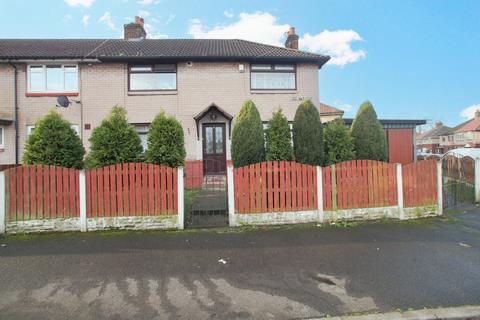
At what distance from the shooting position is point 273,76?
12.1 meters

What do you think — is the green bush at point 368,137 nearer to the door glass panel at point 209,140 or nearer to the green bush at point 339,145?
the green bush at point 339,145

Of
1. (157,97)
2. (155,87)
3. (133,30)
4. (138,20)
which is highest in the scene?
(138,20)

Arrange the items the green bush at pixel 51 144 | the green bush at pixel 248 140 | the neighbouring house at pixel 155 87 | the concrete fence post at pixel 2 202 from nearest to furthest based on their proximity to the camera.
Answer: the concrete fence post at pixel 2 202 < the green bush at pixel 51 144 < the green bush at pixel 248 140 < the neighbouring house at pixel 155 87

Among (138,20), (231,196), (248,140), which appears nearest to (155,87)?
(138,20)

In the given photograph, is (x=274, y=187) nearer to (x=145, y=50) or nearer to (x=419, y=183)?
(x=419, y=183)

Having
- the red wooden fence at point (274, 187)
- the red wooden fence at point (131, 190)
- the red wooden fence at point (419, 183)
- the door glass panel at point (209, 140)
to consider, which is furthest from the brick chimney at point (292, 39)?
the red wooden fence at point (131, 190)

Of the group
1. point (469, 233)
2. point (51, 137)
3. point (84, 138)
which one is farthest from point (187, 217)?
point (84, 138)

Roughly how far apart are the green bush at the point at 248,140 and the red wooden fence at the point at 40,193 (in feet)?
12.1

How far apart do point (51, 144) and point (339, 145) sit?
24.2 feet

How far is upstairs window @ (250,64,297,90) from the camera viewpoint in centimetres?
1201

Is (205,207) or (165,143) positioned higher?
(165,143)

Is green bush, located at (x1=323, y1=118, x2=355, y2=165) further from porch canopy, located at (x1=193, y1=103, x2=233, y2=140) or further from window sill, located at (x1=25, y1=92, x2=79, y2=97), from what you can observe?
window sill, located at (x1=25, y1=92, x2=79, y2=97)

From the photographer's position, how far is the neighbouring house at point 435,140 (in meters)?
51.2

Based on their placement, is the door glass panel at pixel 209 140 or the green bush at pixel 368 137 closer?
the green bush at pixel 368 137
